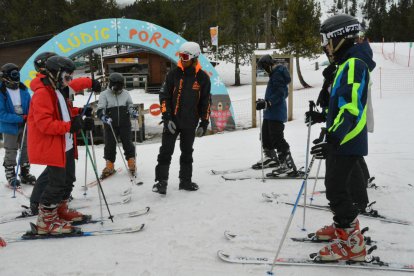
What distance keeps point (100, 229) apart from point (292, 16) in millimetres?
19017

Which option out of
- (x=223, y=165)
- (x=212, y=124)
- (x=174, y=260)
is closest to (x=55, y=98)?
(x=174, y=260)

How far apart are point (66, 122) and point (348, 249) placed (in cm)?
271

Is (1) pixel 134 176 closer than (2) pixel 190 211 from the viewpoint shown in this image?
No

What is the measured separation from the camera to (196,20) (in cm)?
4147

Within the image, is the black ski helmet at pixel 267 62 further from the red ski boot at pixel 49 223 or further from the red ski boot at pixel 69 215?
the red ski boot at pixel 49 223

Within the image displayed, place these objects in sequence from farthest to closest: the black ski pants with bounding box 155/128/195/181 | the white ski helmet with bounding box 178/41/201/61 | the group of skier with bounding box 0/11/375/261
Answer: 1. the black ski pants with bounding box 155/128/195/181
2. the white ski helmet with bounding box 178/41/201/61
3. the group of skier with bounding box 0/11/375/261

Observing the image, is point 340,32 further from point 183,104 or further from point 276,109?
point 276,109

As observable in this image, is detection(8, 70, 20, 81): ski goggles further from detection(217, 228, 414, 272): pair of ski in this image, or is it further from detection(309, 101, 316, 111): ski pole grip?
detection(309, 101, 316, 111): ski pole grip

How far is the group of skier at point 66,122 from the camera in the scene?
11.0 feet

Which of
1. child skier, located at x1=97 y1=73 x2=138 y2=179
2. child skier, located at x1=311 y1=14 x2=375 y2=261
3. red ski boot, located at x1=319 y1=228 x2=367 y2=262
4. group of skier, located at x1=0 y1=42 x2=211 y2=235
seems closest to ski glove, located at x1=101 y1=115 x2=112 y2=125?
group of skier, located at x1=0 y1=42 x2=211 y2=235

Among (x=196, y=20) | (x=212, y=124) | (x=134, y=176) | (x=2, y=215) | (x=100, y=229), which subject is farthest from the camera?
(x=196, y=20)

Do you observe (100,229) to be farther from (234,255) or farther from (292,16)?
(292,16)

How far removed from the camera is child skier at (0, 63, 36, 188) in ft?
17.1

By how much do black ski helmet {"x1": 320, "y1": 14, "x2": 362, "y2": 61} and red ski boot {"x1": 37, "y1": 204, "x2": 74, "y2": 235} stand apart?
2957 mm
